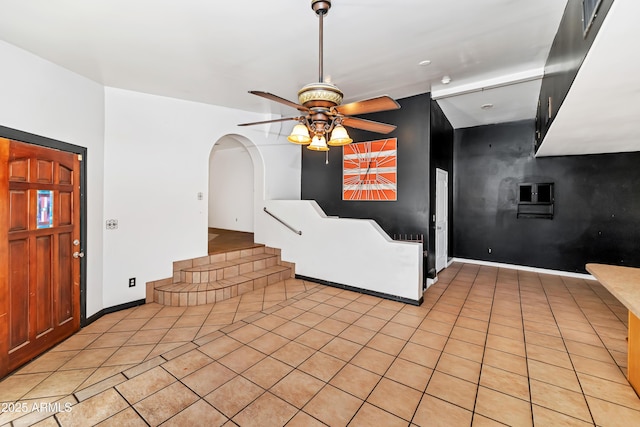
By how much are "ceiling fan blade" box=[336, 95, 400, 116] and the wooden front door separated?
9.91 ft

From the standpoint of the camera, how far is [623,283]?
7.57 ft

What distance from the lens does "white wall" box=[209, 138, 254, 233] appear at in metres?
7.21

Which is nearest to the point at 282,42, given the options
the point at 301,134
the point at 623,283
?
the point at 301,134

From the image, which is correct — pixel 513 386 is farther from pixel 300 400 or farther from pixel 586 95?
pixel 586 95

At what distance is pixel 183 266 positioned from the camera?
14.5 ft

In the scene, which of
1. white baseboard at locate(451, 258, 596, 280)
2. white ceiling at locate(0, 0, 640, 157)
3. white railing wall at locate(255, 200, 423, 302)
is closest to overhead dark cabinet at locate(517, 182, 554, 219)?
white baseboard at locate(451, 258, 596, 280)

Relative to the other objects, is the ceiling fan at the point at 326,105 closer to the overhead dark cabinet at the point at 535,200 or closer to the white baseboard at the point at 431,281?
the white baseboard at the point at 431,281

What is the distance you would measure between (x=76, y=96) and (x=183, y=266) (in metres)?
2.61

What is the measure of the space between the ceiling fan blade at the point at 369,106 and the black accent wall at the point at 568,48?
3.59 feet

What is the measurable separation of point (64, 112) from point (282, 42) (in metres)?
2.59

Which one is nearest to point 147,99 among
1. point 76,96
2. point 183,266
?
point 76,96

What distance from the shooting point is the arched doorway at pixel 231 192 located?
7.13m

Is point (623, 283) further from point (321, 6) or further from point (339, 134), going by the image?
point (321, 6)

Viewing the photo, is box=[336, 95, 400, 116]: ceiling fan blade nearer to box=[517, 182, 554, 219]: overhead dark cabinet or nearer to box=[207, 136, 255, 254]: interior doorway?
box=[207, 136, 255, 254]: interior doorway
